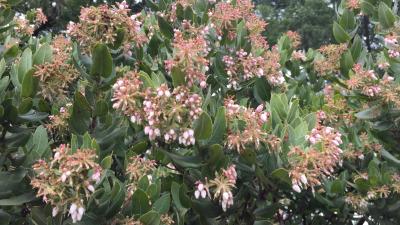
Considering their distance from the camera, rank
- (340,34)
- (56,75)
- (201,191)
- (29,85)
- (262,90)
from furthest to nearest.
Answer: (340,34) → (262,90) → (56,75) → (29,85) → (201,191)

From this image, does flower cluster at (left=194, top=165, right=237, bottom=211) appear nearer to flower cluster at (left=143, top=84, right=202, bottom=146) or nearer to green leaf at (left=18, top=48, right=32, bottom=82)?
flower cluster at (left=143, top=84, right=202, bottom=146)

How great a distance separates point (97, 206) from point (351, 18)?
9.75 ft

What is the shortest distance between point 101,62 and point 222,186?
0.92 meters

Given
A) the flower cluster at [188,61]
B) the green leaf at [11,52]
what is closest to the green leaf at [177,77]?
the flower cluster at [188,61]

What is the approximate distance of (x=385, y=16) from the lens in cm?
432

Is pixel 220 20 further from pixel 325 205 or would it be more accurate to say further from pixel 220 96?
pixel 325 205

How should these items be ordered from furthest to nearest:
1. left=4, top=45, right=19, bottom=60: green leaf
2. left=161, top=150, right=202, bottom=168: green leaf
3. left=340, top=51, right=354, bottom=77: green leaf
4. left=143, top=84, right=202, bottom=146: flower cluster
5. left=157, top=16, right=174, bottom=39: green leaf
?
1. left=340, top=51, right=354, bottom=77: green leaf
2. left=157, top=16, right=174, bottom=39: green leaf
3. left=4, top=45, right=19, bottom=60: green leaf
4. left=161, top=150, right=202, bottom=168: green leaf
5. left=143, top=84, right=202, bottom=146: flower cluster

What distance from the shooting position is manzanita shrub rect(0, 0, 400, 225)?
2.65m

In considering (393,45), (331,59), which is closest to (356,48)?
(331,59)

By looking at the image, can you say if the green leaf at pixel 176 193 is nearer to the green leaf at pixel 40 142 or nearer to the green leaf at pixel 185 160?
the green leaf at pixel 185 160

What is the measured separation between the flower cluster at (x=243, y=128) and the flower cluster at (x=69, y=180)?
71cm

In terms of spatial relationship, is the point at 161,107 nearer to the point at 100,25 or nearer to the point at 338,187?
the point at 100,25

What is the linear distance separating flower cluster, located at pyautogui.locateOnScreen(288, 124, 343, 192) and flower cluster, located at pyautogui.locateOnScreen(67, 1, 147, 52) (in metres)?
1.15

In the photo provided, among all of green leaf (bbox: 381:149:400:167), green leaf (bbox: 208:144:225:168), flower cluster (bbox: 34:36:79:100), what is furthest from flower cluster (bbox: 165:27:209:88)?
green leaf (bbox: 381:149:400:167)
